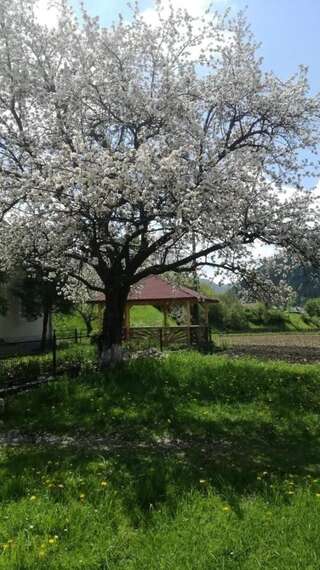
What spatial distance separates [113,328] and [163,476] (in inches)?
310

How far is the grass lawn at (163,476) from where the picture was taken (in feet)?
14.6

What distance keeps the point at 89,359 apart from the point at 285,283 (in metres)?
6.12

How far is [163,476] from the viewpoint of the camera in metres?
6.43

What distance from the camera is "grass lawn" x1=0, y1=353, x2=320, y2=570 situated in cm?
445

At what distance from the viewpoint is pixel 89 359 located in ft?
52.9

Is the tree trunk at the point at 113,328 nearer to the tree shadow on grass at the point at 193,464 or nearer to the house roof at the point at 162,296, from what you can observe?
the tree shadow on grass at the point at 193,464

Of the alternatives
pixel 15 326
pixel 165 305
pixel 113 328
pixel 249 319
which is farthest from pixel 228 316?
pixel 113 328

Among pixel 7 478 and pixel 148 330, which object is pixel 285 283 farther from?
pixel 148 330

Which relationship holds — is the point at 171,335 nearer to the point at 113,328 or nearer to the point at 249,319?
the point at 113,328

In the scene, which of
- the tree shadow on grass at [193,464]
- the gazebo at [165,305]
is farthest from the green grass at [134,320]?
the tree shadow on grass at [193,464]

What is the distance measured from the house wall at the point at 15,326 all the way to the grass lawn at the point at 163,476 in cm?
1586

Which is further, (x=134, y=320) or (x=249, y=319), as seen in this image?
(x=249, y=319)

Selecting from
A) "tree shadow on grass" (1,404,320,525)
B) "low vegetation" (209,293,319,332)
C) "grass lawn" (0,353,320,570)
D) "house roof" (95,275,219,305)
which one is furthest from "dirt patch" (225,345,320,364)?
"low vegetation" (209,293,319,332)

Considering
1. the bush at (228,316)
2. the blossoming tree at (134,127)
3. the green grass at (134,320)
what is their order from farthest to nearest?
the bush at (228,316), the green grass at (134,320), the blossoming tree at (134,127)
